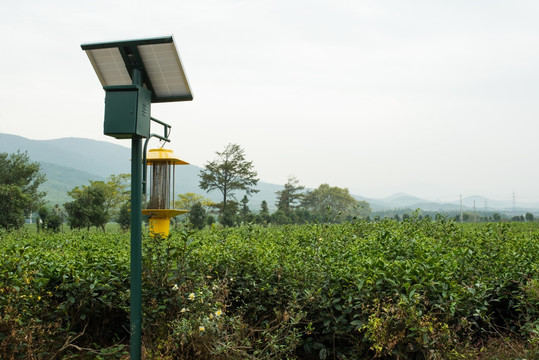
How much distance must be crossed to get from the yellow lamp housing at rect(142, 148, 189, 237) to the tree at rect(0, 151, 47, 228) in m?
20.6

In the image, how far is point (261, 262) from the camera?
12.0 ft

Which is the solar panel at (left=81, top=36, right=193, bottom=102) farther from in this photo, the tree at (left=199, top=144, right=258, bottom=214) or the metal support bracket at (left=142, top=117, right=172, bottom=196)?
the tree at (left=199, top=144, right=258, bottom=214)

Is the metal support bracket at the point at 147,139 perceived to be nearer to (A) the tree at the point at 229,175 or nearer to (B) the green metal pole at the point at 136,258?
(B) the green metal pole at the point at 136,258

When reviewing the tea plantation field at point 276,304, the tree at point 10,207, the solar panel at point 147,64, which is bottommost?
the tea plantation field at point 276,304

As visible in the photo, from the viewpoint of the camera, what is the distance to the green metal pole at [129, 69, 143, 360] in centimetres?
319

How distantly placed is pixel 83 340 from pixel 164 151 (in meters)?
2.53

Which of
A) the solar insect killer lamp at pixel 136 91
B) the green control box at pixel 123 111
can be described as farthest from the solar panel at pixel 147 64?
the green control box at pixel 123 111

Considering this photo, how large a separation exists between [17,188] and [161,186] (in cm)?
2172

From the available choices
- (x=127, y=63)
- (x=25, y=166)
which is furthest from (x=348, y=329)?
(x=25, y=166)

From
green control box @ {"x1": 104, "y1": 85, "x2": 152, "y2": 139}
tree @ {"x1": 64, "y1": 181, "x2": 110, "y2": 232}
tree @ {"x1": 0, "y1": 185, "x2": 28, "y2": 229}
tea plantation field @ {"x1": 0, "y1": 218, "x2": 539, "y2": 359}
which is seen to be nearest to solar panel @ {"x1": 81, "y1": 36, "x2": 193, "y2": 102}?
green control box @ {"x1": 104, "y1": 85, "x2": 152, "y2": 139}

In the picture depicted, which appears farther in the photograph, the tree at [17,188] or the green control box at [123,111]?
the tree at [17,188]

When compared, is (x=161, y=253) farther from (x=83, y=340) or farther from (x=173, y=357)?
(x=83, y=340)

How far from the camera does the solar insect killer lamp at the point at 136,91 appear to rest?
10.5 feet

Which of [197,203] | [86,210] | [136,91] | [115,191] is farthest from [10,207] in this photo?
[136,91]
